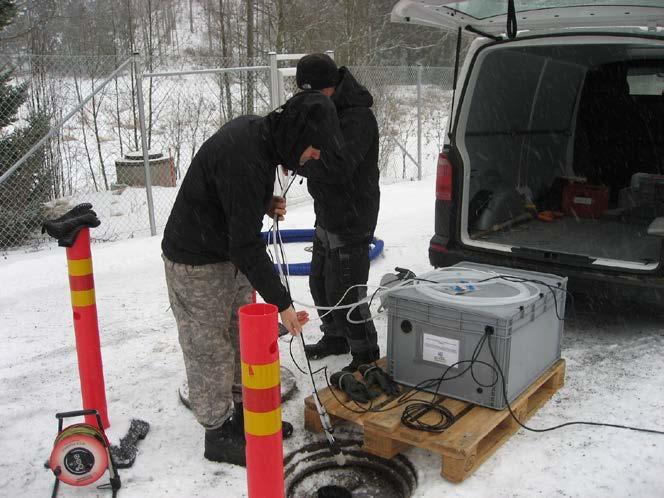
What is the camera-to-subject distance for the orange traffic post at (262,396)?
2188mm

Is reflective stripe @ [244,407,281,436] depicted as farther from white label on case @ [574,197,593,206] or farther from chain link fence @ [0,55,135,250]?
chain link fence @ [0,55,135,250]

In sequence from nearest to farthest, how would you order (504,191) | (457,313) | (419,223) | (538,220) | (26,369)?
(457,313)
(26,369)
(504,191)
(538,220)
(419,223)

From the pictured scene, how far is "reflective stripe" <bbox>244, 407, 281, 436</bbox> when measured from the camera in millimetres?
2291

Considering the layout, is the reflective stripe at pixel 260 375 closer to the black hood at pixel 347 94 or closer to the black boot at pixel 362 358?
the black boot at pixel 362 358

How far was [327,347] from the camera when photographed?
14.1 feet

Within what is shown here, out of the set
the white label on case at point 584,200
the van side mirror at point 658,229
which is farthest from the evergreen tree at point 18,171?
the van side mirror at point 658,229

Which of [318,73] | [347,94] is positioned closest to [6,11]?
[318,73]

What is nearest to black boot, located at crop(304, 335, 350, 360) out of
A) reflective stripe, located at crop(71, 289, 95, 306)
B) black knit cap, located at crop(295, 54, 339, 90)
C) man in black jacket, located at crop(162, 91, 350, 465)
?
man in black jacket, located at crop(162, 91, 350, 465)

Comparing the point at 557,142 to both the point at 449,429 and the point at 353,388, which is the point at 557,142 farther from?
the point at 449,429

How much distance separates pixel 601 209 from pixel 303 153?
509 cm

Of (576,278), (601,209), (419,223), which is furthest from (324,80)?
(419,223)

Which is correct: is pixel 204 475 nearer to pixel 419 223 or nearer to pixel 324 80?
pixel 324 80

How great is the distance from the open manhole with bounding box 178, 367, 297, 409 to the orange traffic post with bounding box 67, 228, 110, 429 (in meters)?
0.53

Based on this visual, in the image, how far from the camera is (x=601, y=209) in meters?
6.70
